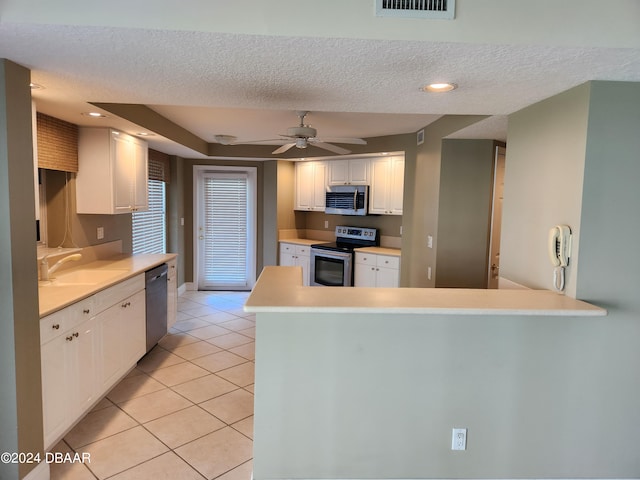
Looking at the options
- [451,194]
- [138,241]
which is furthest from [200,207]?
[451,194]

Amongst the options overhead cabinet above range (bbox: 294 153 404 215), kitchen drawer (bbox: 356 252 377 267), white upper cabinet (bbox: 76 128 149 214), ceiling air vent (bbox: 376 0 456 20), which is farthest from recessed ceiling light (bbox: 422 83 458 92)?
kitchen drawer (bbox: 356 252 377 267)

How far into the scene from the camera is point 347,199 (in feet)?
18.7

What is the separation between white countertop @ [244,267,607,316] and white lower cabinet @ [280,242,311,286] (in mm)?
3750

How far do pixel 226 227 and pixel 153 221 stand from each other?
1276mm

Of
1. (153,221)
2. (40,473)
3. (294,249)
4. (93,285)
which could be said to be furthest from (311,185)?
(40,473)

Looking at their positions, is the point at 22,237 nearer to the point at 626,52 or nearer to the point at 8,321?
the point at 8,321

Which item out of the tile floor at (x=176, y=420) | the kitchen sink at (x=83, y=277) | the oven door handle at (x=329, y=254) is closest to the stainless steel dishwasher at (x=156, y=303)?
the tile floor at (x=176, y=420)

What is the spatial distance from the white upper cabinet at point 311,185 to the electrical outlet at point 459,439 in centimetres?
438

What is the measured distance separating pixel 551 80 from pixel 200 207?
5.53 meters

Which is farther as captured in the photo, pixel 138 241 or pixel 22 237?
pixel 138 241

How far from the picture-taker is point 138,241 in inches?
200

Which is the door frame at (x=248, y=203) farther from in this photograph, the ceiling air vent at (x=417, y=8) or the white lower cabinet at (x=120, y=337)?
the ceiling air vent at (x=417, y=8)

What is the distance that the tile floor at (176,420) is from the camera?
2.31 meters

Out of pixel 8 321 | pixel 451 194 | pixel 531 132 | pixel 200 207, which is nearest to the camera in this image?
pixel 8 321
